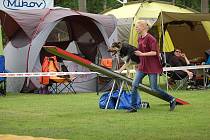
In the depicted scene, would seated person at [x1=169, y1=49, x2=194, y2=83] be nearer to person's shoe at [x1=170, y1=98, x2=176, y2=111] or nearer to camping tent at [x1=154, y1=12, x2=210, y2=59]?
camping tent at [x1=154, y1=12, x2=210, y2=59]

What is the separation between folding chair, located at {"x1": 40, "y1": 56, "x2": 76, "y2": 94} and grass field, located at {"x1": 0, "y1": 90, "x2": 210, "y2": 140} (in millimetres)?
3127

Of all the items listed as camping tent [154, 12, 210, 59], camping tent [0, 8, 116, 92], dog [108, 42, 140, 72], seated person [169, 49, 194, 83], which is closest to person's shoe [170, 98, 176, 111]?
dog [108, 42, 140, 72]

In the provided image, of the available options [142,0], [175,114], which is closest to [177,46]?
[142,0]

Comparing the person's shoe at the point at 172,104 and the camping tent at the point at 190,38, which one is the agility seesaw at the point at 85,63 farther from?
the camping tent at the point at 190,38

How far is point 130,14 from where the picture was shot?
19703mm

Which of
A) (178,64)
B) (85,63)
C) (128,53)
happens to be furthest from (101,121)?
(178,64)

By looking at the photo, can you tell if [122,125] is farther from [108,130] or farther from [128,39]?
[128,39]

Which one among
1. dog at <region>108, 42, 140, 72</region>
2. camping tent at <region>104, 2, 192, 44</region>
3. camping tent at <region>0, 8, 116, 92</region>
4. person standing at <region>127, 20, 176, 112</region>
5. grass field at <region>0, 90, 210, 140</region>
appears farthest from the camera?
camping tent at <region>104, 2, 192, 44</region>

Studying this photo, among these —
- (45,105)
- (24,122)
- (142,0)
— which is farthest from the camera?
(142,0)

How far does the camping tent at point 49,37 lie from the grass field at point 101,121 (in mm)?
3917

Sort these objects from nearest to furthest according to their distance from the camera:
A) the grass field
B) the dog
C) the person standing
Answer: the grass field, the person standing, the dog

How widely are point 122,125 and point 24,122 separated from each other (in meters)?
1.59

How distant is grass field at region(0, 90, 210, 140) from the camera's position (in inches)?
296

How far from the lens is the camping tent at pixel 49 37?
53.1 ft
